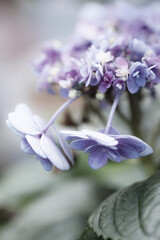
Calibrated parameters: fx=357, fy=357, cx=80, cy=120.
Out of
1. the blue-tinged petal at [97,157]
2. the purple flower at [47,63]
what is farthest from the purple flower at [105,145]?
the purple flower at [47,63]

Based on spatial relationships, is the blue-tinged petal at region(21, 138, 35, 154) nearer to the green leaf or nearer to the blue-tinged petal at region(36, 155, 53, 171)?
the blue-tinged petal at region(36, 155, 53, 171)

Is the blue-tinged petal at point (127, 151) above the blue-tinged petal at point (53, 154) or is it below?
below

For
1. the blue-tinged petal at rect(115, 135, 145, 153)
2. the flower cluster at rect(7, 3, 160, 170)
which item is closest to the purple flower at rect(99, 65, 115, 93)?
the flower cluster at rect(7, 3, 160, 170)

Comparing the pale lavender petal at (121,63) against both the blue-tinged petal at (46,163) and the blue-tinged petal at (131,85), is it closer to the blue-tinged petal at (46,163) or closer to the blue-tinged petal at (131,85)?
the blue-tinged petal at (131,85)

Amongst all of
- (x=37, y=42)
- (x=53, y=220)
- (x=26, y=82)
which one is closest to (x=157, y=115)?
(x=53, y=220)

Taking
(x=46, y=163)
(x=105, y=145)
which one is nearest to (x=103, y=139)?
(x=105, y=145)

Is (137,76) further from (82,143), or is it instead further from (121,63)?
(82,143)
